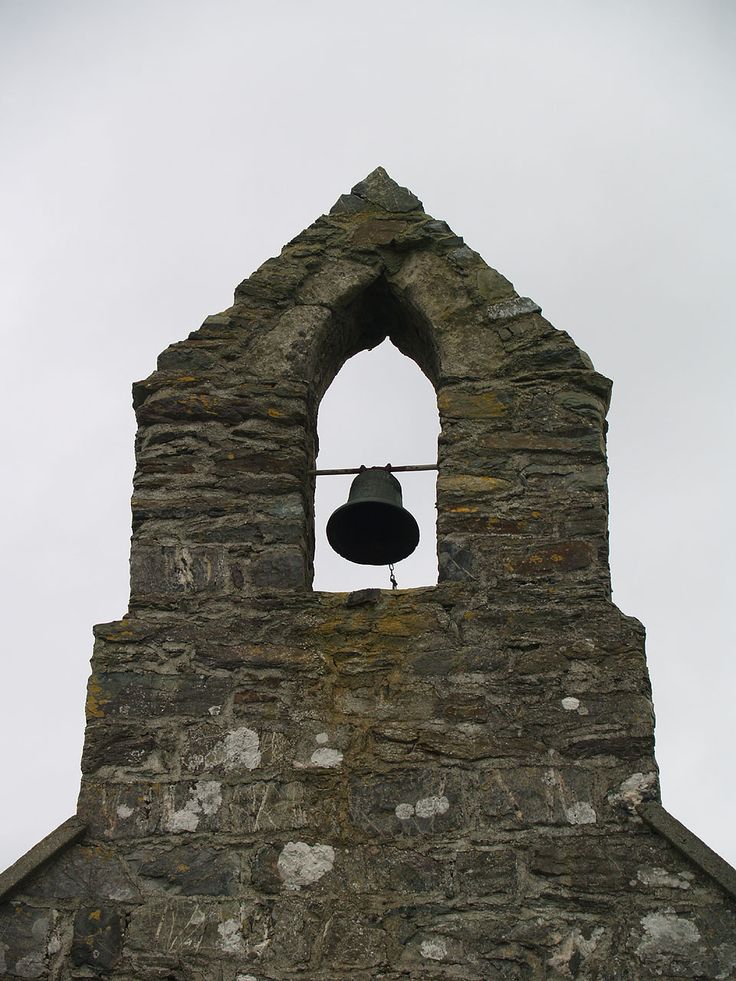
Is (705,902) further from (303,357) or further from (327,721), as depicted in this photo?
(303,357)

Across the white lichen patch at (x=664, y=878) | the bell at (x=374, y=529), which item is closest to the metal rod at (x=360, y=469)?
the bell at (x=374, y=529)

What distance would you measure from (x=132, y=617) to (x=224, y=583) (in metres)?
0.41

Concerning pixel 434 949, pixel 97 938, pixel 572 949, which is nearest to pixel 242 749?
pixel 97 938

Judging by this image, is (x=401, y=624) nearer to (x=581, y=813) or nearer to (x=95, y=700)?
(x=581, y=813)

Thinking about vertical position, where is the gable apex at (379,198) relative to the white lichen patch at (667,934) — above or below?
above

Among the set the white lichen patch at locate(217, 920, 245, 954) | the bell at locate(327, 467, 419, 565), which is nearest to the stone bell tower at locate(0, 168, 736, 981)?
the white lichen patch at locate(217, 920, 245, 954)

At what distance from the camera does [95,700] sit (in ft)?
18.4

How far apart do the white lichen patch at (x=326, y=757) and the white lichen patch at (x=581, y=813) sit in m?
0.90

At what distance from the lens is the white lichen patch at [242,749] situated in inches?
213

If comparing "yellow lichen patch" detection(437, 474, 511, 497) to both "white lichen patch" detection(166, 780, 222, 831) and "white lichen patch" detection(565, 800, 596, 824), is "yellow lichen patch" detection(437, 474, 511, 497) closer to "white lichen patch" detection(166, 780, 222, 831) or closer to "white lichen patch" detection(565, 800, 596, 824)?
"white lichen patch" detection(565, 800, 596, 824)

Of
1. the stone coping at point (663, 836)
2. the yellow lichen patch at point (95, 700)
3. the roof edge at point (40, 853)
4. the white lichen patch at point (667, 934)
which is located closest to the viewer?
the white lichen patch at point (667, 934)

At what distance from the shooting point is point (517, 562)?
586cm

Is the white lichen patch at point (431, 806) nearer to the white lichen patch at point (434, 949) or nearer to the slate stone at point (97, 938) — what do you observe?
the white lichen patch at point (434, 949)

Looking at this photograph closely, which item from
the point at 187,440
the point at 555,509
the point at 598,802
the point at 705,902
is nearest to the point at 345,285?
the point at 187,440
